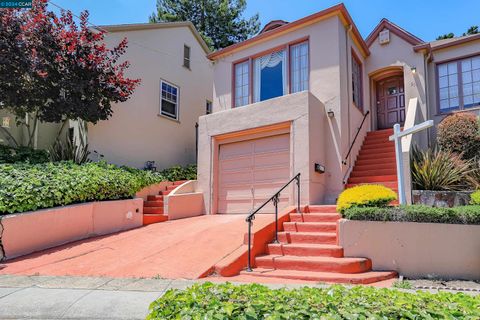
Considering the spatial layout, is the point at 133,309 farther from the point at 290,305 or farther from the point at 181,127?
the point at 181,127

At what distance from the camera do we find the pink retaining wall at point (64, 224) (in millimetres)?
7430

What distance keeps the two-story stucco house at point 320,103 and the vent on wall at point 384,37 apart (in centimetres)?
4

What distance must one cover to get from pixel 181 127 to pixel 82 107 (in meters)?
5.37

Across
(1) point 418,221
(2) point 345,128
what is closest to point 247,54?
(2) point 345,128

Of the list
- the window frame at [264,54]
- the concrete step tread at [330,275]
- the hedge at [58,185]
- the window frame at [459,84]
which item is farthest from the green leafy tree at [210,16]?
the concrete step tread at [330,275]

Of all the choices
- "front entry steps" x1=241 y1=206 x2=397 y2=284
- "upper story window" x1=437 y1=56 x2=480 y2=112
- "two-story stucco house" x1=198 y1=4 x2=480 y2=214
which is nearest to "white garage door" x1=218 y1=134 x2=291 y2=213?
"two-story stucco house" x1=198 y1=4 x2=480 y2=214

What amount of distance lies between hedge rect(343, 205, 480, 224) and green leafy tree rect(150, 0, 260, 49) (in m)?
23.0

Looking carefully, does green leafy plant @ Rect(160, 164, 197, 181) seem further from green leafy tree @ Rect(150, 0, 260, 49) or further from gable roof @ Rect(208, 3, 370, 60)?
green leafy tree @ Rect(150, 0, 260, 49)

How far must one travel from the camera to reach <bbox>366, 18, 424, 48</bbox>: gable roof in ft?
42.2

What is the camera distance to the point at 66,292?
480 cm

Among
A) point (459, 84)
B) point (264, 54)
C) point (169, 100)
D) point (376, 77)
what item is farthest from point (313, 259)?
point (169, 100)

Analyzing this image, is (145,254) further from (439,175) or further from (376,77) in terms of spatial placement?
(376,77)

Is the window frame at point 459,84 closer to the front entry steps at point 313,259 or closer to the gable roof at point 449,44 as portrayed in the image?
the gable roof at point 449,44

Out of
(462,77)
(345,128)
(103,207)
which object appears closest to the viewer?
(103,207)
